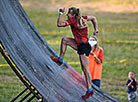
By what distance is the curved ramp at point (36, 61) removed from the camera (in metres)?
4.95

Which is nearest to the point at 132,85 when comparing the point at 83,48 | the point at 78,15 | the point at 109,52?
the point at 83,48

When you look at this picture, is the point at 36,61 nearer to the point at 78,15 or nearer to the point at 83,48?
the point at 83,48

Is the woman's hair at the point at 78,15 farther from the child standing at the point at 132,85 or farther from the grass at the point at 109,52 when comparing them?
the child standing at the point at 132,85

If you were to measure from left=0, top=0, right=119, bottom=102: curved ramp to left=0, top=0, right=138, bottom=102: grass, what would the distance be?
1823 mm

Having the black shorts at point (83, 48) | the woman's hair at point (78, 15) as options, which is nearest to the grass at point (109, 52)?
the black shorts at point (83, 48)

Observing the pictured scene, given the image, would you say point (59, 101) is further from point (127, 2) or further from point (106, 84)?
point (127, 2)

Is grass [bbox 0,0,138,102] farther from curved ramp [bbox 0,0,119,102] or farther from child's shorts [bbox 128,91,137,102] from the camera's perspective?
curved ramp [bbox 0,0,119,102]

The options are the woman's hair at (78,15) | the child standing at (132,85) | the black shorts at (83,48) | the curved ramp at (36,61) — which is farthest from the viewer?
the child standing at (132,85)

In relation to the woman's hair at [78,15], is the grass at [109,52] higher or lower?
lower

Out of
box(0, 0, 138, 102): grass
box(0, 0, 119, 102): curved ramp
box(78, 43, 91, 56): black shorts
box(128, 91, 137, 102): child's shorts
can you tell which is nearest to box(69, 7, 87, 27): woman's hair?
box(78, 43, 91, 56): black shorts

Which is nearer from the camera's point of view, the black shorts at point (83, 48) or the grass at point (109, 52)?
the black shorts at point (83, 48)

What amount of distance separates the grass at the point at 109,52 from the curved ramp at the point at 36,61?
1823 mm

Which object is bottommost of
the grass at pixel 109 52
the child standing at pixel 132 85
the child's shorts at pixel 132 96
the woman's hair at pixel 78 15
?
the grass at pixel 109 52

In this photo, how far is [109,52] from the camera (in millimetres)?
15117
